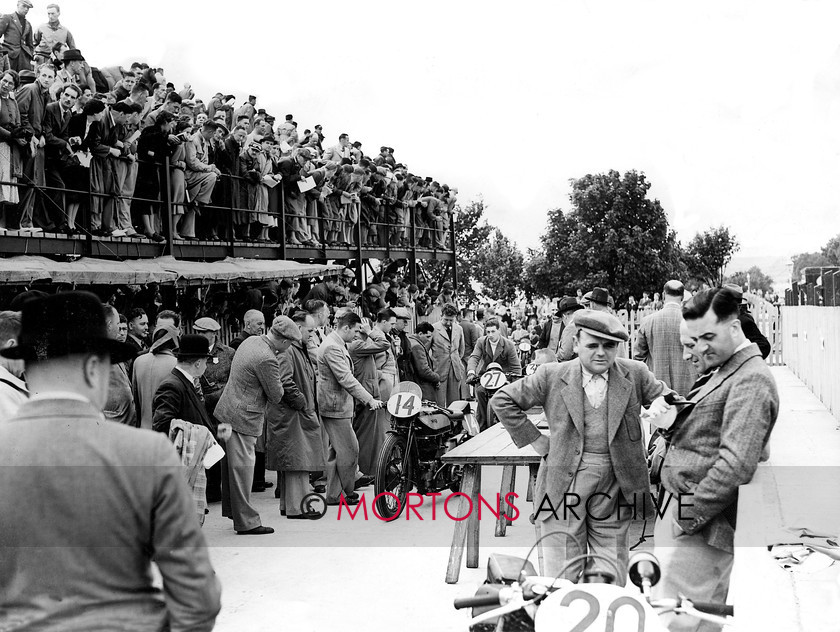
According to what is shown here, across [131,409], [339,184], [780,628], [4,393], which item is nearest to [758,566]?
[780,628]

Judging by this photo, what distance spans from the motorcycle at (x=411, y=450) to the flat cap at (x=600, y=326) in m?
4.49

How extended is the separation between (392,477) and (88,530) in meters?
Result: 7.10

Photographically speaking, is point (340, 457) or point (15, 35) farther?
point (15, 35)

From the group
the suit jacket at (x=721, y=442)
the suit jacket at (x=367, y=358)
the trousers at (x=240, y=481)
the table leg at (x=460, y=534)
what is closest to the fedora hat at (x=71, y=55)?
the suit jacket at (x=367, y=358)

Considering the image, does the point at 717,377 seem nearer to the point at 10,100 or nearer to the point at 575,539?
the point at 575,539

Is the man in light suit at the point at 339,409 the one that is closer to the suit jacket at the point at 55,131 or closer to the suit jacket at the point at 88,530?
the suit jacket at the point at 55,131

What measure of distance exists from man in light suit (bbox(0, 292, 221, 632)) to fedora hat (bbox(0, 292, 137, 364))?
0.48 feet

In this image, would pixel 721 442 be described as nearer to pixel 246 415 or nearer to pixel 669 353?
pixel 669 353

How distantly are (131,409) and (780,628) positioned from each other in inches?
196

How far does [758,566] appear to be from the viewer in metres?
7.45

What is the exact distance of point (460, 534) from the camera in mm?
7258

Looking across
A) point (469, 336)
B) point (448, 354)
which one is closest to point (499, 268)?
point (469, 336)

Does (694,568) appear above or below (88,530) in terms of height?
below

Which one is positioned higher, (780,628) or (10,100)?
(10,100)
